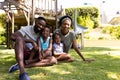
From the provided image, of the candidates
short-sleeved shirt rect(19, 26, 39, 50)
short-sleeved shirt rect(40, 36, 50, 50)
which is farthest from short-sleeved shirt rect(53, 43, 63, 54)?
short-sleeved shirt rect(19, 26, 39, 50)

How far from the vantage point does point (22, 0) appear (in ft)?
37.2

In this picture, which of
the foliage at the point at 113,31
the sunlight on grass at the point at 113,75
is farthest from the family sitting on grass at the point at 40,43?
the foliage at the point at 113,31

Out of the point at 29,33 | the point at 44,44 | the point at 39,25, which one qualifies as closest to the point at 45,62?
the point at 44,44

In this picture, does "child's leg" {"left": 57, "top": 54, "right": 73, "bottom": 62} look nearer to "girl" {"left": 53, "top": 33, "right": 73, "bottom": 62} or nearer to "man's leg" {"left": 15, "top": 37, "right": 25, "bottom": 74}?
"girl" {"left": 53, "top": 33, "right": 73, "bottom": 62}

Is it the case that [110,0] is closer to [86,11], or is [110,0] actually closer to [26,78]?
[86,11]

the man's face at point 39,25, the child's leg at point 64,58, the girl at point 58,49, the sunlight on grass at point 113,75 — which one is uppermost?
the man's face at point 39,25

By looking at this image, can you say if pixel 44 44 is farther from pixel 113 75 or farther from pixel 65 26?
pixel 113 75

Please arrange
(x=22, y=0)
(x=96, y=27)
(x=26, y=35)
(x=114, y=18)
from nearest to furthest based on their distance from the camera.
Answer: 1. (x=26, y=35)
2. (x=22, y=0)
3. (x=96, y=27)
4. (x=114, y=18)

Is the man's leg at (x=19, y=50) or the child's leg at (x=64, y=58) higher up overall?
the man's leg at (x=19, y=50)

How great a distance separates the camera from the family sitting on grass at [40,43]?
19.6 feet

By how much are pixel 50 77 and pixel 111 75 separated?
1167mm

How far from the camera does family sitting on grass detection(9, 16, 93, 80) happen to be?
598cm

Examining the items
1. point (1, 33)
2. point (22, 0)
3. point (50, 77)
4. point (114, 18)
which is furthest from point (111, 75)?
point (114, 18)

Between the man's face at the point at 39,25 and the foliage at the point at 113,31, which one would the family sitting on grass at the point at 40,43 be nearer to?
the man's face at the point at 39,25
